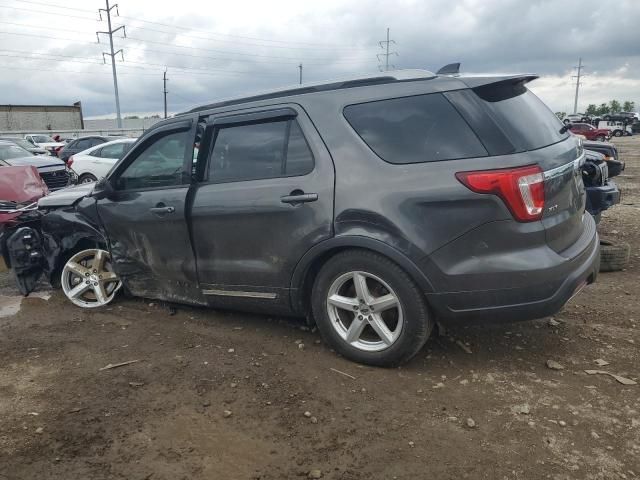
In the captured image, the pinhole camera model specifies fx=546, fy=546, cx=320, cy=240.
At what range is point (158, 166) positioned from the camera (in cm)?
452

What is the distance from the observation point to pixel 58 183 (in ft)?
41.2

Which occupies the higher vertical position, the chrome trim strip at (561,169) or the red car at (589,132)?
the red car at (589,132)

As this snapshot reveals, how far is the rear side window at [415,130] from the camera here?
3230mm

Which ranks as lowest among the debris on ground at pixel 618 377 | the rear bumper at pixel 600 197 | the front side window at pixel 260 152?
the debris on ground at pixel 618 377

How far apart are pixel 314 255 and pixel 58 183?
10.8 metres

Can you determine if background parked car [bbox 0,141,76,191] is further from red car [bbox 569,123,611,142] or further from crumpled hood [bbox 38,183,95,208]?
red car [bbox 569,123,611,142]

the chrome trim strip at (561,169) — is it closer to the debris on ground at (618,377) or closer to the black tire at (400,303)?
the black tire at (400,303)

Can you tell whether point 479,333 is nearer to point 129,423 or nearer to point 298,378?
point 298,378

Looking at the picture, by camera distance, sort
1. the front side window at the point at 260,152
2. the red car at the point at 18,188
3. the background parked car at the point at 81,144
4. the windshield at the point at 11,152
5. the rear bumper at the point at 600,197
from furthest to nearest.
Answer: the background parked car at the point at 81,144 → the windshield at the point at 11,152 → the red car at the point at 18,188 → the rear bumper at the point at 600,197 → the front side window at the point at 260,152

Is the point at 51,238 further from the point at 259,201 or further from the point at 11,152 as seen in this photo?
the point at 11,152

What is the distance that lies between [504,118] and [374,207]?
937mm

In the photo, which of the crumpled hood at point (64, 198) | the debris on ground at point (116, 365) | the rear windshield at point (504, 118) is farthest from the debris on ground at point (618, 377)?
the crumpled hood at point (64, 198)

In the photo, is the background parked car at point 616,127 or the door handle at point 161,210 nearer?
the door handle at point 161,210

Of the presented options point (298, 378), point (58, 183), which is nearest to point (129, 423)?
point (298, 378)
